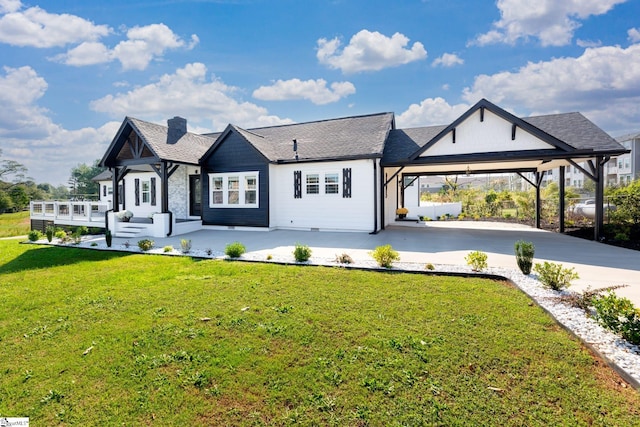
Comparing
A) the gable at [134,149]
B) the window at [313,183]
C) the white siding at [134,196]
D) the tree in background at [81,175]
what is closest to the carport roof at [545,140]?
the window at [313,183]

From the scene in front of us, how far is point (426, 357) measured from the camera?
3.48 meters

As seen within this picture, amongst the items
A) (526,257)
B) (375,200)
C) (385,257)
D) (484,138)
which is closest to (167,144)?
(375,200)

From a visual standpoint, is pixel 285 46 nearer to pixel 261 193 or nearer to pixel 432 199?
pixel 261 193

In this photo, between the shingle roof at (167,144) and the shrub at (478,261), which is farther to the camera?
the shingle roof at (167,144)

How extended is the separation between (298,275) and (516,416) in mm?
4768

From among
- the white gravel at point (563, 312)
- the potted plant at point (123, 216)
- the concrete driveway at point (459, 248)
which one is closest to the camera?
the white gravel at point (563, 312)

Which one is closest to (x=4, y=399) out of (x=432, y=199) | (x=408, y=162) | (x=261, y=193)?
(x=261, y=193)

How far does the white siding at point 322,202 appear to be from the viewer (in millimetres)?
13977

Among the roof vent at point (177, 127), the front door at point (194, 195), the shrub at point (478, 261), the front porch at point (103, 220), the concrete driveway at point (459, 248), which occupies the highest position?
the roof vent at point (177, 127)

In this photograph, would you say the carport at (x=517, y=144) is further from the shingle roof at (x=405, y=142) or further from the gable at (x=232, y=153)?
the gable at (x=232, y=153)

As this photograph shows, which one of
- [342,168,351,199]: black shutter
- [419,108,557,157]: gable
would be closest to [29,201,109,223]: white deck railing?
[342,168,351,199]: black shutter

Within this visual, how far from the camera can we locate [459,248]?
10.4 metres

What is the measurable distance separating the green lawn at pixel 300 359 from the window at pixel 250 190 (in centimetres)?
963

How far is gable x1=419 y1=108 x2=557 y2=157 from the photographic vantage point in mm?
12344
